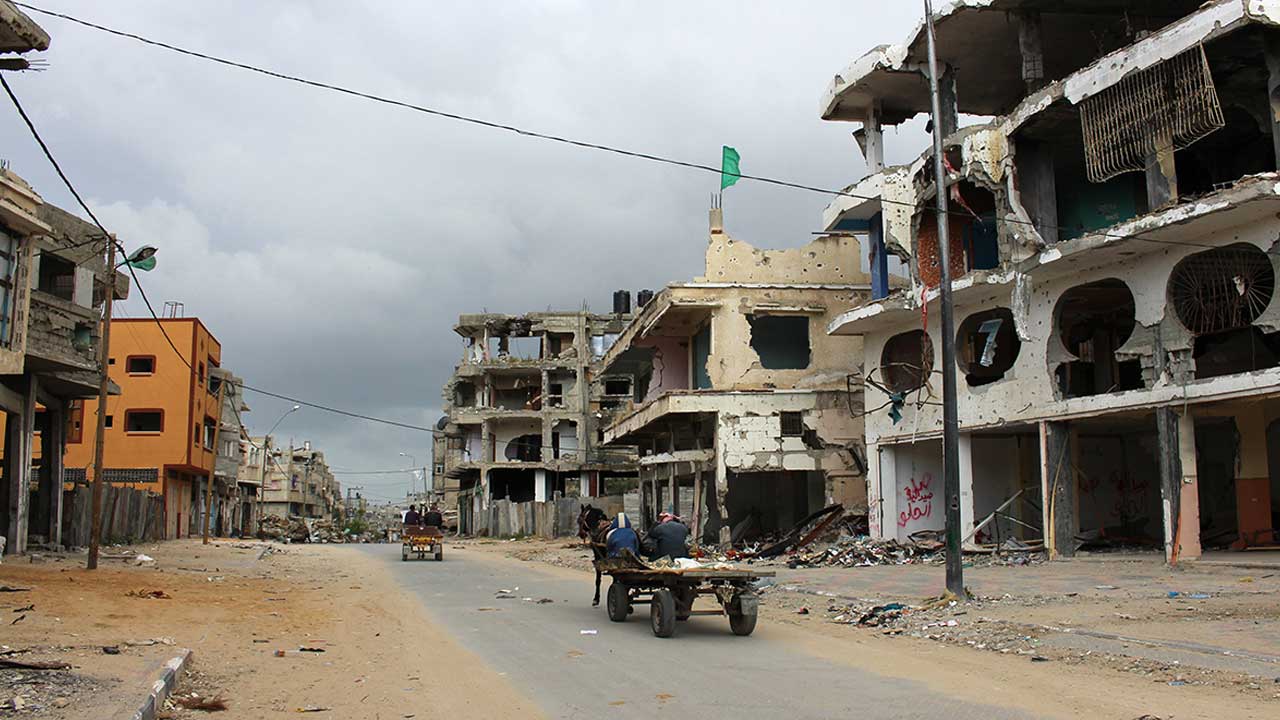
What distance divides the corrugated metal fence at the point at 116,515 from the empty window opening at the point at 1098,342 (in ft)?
94.1

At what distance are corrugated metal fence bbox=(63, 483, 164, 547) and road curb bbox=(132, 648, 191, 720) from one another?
994 inches

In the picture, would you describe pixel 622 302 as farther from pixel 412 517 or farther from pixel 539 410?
pixel 412 517

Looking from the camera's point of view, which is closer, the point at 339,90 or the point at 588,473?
the point at 339,90

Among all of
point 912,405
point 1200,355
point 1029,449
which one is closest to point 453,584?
point 912,405

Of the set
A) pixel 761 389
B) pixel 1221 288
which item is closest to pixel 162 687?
pixel 1221 288

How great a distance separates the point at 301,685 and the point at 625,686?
115 inches

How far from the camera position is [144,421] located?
2108 inches

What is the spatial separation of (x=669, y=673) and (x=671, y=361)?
32158mm

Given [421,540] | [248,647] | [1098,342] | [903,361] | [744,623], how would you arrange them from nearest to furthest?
[248,647], [744,623], [1098,342], [903,361], [421,540]

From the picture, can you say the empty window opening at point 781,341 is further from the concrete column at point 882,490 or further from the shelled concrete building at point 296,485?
the shelled concrete building at point 296,485

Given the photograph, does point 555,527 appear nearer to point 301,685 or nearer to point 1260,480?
point 1260,480

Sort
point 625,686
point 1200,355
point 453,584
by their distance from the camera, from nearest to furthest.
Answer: point 625,686 < point 453,584 < point 1200,355

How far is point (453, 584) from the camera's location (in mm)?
22938

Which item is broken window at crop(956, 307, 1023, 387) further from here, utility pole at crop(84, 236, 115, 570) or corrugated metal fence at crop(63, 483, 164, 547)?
corrugated metal fence at crop(63, 483, 164, 547)
